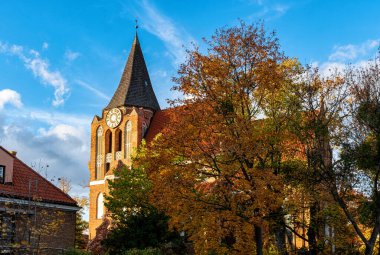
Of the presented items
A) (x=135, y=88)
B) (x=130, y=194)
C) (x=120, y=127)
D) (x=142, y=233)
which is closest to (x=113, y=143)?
(x=120, y=127)

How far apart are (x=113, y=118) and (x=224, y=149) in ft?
126

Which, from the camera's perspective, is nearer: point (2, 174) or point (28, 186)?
point (2, 174)

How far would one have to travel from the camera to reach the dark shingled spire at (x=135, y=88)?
2275 inches

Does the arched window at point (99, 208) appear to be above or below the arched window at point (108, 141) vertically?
below

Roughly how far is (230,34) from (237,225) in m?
7.91

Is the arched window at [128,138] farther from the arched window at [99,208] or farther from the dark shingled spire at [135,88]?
the arched window at [99,208]

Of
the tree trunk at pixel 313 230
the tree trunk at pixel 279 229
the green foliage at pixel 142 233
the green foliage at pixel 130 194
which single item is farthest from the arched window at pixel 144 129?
the tree trunk at pixel 313 230

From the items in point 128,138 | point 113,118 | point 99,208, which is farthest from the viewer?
point 113,118

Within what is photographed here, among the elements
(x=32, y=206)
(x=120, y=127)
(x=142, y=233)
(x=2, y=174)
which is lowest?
(x=142, y=233)

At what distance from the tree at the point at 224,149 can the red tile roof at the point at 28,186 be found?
9320mm

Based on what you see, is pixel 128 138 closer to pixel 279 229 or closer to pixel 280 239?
pixel 280 239

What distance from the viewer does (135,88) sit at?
5841cm

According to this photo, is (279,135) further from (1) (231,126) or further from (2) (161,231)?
(2) (161,231)

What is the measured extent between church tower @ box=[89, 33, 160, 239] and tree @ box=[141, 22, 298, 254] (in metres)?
32.6
